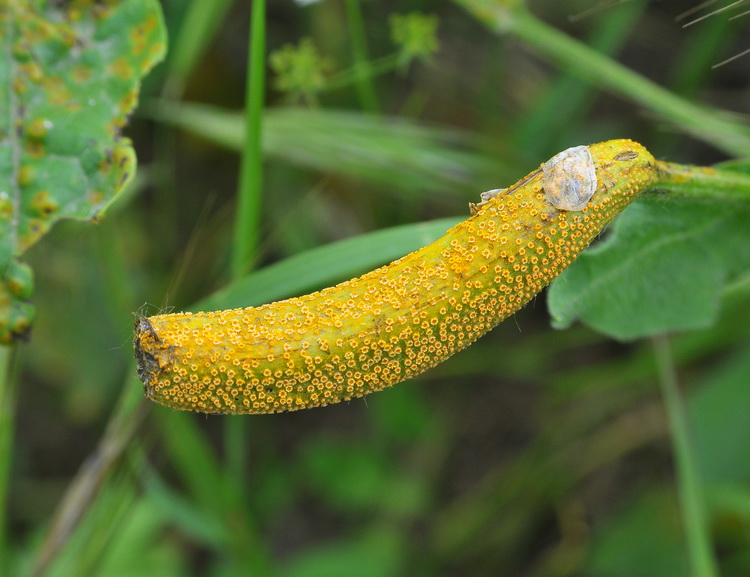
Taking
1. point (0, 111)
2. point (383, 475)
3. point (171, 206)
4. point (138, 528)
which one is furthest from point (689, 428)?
point (0, 111)

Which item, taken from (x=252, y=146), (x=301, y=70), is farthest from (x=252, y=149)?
(x=301, y=70)

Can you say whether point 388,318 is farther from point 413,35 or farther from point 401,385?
point 401,385

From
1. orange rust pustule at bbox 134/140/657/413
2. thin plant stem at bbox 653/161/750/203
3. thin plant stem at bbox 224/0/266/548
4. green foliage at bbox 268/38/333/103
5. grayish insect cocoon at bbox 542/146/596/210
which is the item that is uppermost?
green foliage at bbox 268/38/333/103

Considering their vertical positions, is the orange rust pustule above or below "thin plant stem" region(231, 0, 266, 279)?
below

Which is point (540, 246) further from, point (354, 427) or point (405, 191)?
point (354, 427)

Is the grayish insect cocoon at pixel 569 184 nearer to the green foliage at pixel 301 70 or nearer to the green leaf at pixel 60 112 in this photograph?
the green leaf at pixel 60 112

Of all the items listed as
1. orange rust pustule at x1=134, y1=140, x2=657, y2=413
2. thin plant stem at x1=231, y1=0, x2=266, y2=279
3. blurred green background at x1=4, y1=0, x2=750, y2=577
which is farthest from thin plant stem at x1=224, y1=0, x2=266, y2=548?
orange rust pustule at x1=134, y1=140, x2=657, y2=413

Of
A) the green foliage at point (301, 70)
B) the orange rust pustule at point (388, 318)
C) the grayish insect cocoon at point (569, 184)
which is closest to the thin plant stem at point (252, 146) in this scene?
the green foliage at point (301, 70)

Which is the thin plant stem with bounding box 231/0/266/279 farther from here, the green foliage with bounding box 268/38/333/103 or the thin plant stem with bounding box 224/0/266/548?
the green foliage with bounding box 268/38/333/103
